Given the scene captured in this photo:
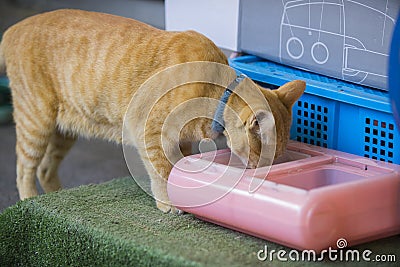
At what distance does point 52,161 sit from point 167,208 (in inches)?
23.7

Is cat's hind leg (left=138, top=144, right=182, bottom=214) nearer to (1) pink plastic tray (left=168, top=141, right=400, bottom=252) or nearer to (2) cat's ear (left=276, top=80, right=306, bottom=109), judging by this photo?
(1) pink plastic tray (left=168, top=141, right=400, bottom=252)

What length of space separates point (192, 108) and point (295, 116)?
1.14 feet

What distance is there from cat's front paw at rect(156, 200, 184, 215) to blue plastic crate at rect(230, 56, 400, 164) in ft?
1.34

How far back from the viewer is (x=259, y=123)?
1.59 metres

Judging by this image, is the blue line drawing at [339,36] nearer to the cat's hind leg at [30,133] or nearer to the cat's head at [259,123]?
the cat's head at [259,123]

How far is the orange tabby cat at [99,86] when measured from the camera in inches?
67.5

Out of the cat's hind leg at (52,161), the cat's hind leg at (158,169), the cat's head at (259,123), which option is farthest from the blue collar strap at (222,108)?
the cat's hind leg at (52,161)

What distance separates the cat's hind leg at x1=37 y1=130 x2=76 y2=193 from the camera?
2.19 metres

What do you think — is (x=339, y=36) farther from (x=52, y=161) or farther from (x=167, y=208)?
(x=52, y=161)

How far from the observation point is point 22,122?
2.04m

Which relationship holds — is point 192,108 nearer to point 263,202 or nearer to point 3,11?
point 263,202

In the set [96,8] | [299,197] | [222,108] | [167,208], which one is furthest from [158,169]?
[96,8]

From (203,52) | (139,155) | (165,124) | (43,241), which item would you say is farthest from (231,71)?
(43,241)

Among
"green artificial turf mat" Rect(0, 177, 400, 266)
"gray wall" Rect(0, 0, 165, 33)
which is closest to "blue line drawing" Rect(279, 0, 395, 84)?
"green artificial turf mat" Rect(0, 177, 400, 266)
